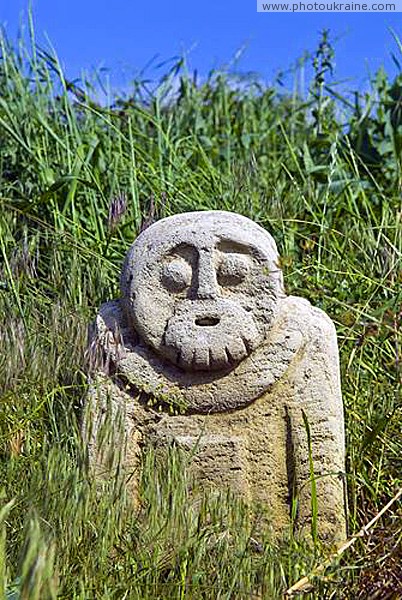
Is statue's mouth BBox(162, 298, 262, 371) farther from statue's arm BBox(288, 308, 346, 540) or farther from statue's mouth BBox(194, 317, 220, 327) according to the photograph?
statue's arm BBox(288, 308, 346, 540)

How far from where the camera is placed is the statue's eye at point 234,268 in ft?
8.80

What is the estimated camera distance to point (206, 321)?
2.68 m

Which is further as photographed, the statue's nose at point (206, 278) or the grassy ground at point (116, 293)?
the statue's nose at point (206, 278)

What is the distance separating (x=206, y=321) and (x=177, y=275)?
14cm

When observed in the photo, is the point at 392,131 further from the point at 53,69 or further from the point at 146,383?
the point at 146,383

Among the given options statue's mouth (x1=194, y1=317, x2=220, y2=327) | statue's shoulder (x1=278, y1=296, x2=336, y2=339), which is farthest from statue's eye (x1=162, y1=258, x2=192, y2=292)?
statue's shoulder (x1=278, y1=296, x2=336, y2=339)

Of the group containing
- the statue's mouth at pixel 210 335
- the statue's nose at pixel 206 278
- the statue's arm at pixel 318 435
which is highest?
the statue's nose at pixel 206 278

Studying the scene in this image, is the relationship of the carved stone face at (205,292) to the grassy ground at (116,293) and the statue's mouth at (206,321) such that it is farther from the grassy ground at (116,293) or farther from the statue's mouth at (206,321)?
the grassy ground at (116,293)

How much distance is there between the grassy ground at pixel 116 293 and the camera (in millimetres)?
1924

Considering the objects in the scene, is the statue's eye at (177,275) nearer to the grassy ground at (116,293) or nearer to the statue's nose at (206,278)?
the statue's nose at (206,278)

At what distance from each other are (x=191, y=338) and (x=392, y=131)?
278 cm

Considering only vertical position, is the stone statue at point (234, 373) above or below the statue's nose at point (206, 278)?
below

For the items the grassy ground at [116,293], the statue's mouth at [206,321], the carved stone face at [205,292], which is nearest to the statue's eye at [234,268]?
the carved stone face at [205,292]

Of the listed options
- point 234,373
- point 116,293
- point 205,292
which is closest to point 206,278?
point 205,292
